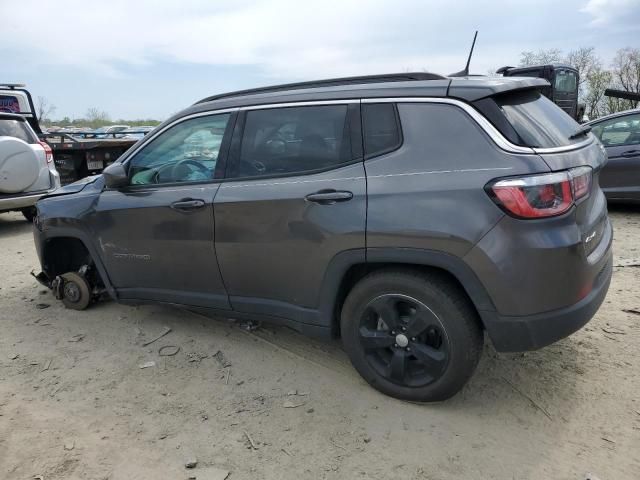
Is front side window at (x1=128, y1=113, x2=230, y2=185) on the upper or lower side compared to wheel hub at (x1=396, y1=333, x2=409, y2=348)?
upper

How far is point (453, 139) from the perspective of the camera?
2586 millimetres

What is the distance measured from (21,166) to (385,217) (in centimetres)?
643

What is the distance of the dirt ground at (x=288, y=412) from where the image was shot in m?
2.48

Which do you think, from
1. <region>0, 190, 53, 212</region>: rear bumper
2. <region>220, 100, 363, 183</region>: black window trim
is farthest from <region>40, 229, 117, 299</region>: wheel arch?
<region>0, 190, 53, 212</region>: rear bumper

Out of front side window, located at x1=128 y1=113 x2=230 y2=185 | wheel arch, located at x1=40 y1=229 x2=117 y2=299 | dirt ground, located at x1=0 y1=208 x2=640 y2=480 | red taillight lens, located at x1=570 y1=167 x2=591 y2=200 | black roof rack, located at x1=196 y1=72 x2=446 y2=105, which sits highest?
Answer: black roof rack, located at x1=196 y1=72 x2=446 y2=105

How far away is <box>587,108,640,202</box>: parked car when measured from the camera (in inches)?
266

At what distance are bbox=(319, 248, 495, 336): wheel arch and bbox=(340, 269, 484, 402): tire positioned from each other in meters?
0.06

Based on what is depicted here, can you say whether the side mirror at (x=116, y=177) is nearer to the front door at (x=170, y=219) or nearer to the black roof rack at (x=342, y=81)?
the front door at (x=170, y=219)

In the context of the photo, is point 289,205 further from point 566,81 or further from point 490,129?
point 566,81

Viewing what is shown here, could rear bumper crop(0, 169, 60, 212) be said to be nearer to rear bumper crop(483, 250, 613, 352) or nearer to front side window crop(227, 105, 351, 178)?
front side window crop(227, 105, 351, 178)

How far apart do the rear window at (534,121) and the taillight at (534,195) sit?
22cm

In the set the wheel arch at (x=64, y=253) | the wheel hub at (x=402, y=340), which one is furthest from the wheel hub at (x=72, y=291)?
the wheel hub at (x=402, y=340)

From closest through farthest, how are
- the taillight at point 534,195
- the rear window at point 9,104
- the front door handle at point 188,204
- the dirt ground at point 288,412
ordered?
1. the taillight at point 534,195
2. the dirt ground at point 288,412
3. the front door handle at point 188,204
4. the rear window at point 9,104

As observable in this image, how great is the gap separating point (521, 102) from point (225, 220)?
1.89 meters
